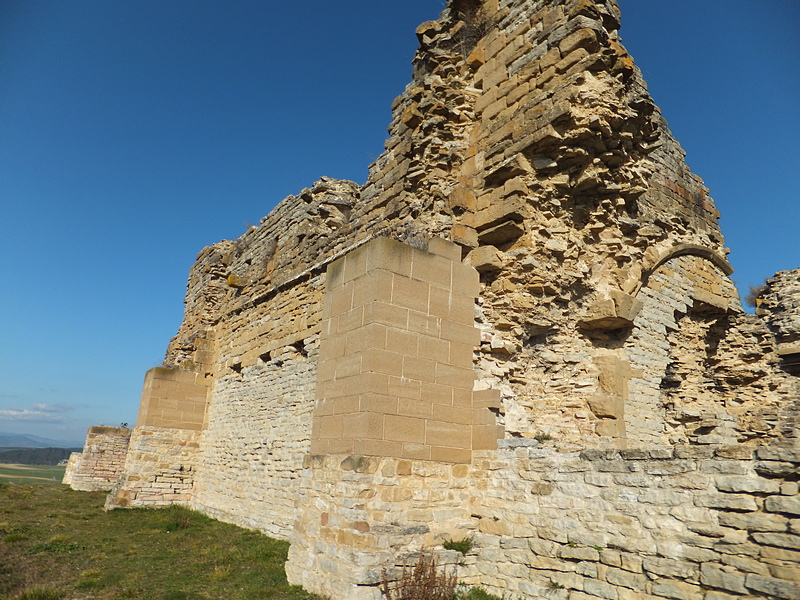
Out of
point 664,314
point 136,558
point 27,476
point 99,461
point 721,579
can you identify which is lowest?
point 27,476

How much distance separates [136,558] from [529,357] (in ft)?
21.1

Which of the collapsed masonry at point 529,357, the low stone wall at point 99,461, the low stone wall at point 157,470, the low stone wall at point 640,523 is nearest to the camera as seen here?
the low stone wall at point 640,523

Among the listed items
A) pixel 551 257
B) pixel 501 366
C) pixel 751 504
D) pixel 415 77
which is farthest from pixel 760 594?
pixel 415 77

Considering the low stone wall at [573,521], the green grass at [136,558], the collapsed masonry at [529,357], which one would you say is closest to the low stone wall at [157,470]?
the green grass at [136,558]

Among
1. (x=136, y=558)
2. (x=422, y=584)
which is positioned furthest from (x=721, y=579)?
(x=136, y=558)

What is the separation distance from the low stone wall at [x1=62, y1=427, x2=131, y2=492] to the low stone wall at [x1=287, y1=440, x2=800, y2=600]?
17274 millimetres

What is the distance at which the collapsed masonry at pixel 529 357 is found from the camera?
4.70m

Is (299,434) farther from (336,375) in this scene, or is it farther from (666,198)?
(666,198)

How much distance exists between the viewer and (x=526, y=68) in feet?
24.8

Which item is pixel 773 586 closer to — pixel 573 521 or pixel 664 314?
pixel 573 521

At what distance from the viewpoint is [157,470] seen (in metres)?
13.4

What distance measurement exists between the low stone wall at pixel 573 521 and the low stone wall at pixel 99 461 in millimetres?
17274

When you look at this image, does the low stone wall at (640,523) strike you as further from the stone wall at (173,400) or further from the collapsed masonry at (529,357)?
the stone wall at (173,400)

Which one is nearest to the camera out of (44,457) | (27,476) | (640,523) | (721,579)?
(721,579)
